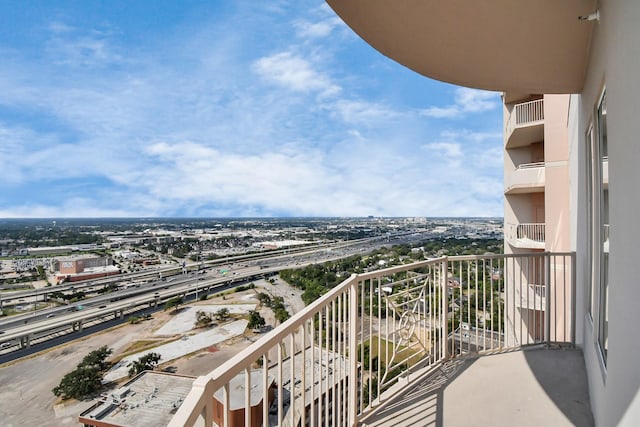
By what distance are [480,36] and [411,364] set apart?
246cm

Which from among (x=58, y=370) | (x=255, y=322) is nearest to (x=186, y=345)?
(x=255, y=322)

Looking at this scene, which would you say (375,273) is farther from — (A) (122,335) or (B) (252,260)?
(B) (252,260)

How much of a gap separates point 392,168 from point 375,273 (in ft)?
131

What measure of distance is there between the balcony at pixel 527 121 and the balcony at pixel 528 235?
2665 mm

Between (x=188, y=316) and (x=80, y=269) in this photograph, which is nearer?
(x=188, y=316)

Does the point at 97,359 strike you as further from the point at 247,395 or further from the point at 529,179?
the point at 529,179

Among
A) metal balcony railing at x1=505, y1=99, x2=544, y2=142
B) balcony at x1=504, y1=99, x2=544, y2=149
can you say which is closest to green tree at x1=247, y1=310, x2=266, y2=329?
balcony at x1=504, y1=99, x2=544, y2=149

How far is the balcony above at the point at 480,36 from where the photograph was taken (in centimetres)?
159

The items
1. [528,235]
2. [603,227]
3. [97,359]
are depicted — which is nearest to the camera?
[603,227]

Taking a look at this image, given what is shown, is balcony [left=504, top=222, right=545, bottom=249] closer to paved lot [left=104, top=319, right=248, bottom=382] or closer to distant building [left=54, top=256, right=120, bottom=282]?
paved lot [left=104, top=319, right=248, bottom=382]

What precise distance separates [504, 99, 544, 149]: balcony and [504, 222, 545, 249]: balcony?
8.74 ft

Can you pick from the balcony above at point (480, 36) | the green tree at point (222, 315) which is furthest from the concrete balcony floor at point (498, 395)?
the green tree at point (222, 315)

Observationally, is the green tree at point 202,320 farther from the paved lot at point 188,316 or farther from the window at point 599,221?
the window at point 599,221

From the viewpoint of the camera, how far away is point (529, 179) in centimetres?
859
